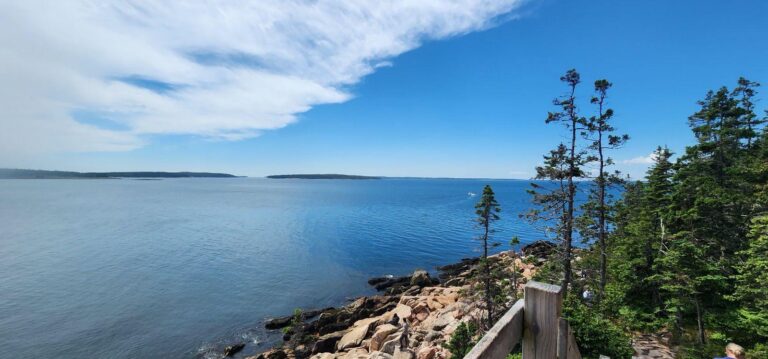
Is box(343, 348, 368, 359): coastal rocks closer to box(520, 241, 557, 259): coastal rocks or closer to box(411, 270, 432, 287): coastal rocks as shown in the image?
box(411, 270, 432, 287): coastal rocks

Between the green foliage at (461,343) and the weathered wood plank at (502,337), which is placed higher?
the weathered wood plank at (502,337)

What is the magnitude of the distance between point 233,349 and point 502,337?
23348 mm

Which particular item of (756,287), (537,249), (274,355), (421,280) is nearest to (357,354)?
(274,355)

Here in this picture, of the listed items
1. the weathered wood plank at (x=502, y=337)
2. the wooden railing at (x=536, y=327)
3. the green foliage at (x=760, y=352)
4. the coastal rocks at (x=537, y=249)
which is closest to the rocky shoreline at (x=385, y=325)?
the green foliage at (x=760, y=352)

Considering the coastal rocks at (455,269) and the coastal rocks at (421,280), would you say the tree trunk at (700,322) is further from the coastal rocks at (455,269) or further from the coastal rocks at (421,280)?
the coastal rocks at (421,280)

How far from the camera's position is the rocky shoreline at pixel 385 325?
18.2m

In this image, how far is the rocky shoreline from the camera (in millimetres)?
18219

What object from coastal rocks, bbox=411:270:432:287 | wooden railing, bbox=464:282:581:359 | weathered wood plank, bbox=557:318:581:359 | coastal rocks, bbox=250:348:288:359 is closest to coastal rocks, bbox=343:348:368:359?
coastal rocks, bbox=250:348:288:359

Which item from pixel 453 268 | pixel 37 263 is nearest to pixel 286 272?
pixel 453 268

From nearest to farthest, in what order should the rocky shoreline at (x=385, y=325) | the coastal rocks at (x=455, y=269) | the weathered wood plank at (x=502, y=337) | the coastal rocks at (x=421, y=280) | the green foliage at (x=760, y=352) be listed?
the weathered wood plank at (x=502, y=337), the green foliage at (x=760, y=352), the rocky shoreline at (x=385, y=325), the coastal rocks at (x=421, y=280), the coastal rocks at (x=455, y=269)

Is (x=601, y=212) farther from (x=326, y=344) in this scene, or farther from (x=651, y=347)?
(x=326, y=344)

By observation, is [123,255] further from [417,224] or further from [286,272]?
[417,224]

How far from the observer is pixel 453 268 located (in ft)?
122

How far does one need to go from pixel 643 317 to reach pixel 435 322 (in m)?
11.4
